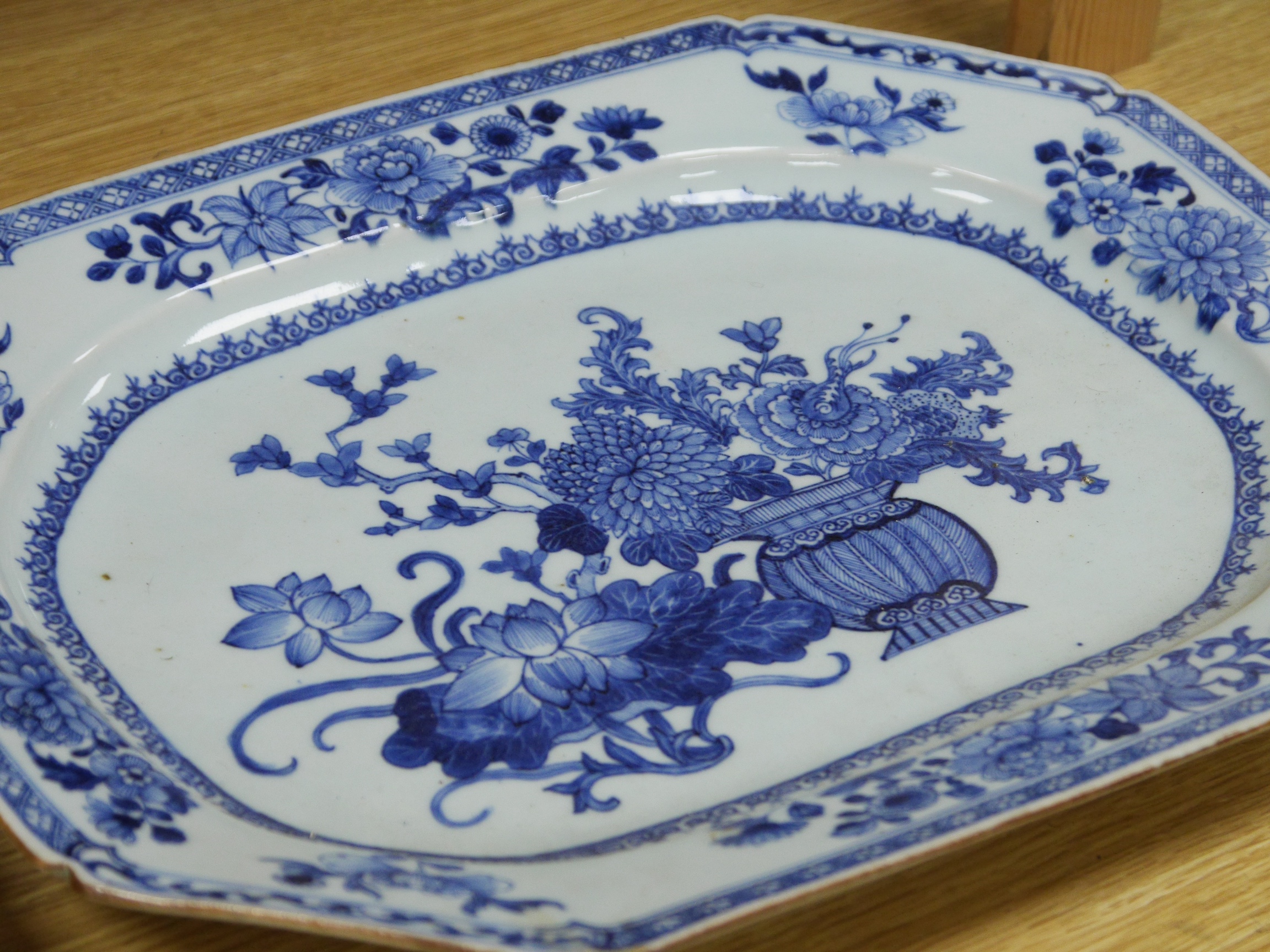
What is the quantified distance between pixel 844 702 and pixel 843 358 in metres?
0.29

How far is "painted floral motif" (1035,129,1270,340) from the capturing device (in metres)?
0.92

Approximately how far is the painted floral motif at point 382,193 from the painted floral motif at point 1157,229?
0.98 ft

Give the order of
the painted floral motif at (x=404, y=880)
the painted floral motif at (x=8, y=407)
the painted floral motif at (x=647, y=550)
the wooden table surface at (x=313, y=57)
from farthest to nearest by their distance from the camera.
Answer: the wooden table surface at (x=313, y=57) < the painted floral motif at (x=8, y=407) < the painted floral motif at (x=647, y=550) < the painted floral motif at (x=404, y=880)

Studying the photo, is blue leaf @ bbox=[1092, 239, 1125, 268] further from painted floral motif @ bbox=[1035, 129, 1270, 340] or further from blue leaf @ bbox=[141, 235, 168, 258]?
blue leaf @ bbox=[141, 235, 168, 258]

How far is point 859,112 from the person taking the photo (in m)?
1.05

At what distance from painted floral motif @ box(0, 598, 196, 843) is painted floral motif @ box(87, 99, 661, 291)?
0.33m

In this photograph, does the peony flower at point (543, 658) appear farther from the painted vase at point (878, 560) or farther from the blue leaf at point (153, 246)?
the blue leaf at point (153, 246)

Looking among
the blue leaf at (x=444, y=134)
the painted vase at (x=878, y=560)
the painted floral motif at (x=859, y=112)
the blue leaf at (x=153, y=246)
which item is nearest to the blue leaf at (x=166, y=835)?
the painted vase at (x=878, y=560)

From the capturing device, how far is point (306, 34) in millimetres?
1288

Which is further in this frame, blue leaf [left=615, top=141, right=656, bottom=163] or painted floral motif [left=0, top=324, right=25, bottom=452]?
blue leaf [left=615, top=141, right=656, bottom=163]

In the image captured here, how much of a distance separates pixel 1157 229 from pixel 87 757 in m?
0.73

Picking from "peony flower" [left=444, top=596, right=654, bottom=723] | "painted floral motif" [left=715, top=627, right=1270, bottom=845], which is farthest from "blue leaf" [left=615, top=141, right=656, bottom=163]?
"painted floral motif" [left=715, top=627, right=1270, bottom=845]

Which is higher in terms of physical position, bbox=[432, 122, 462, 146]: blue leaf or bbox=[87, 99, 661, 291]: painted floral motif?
bbox=[432, 122, 462, 146]: blue leaf

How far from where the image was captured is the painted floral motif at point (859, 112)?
1.04 m
